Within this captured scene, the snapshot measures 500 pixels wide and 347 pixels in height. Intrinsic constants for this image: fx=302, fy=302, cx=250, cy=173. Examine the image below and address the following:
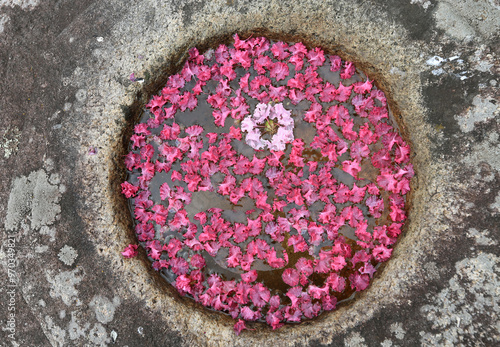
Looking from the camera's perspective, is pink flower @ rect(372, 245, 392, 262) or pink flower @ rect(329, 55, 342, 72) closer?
pink flower @ rect(372, 245, 392, 262)

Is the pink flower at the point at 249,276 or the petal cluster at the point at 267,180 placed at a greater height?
the petal cluster at the point at 267,180

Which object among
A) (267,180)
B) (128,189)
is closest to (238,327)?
(267,180)

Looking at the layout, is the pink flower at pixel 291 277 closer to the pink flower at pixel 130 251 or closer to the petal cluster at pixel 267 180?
the petal cluster at pixel 267 180

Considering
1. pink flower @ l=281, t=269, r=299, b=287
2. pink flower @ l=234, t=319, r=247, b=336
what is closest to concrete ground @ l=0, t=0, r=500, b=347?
pink flower @ l=234, t=319, r=247, b=336

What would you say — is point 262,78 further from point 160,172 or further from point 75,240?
point 75,240

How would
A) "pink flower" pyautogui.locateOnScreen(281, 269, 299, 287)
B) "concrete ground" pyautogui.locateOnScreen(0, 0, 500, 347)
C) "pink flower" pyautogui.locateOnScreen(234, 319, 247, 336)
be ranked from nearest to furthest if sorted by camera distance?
"concrete ground" pyautogui.locateOnScreen(0, 0, 500, 347)
"pink flower" pyautogui.locateOnScreen(234, 319, 247, 336)
"pink flower" pyautogui.locateOnScreen(281, 269, 299, 287)

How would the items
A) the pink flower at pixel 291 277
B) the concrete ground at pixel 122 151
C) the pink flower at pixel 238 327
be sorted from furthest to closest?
the pink flower at pixel 291 277, the pink flower at pixel 238 327, the concrete ground at pixel 122 151

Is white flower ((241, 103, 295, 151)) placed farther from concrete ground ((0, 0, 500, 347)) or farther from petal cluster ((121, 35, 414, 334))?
concrete ground ((0, 0, 500, 347))

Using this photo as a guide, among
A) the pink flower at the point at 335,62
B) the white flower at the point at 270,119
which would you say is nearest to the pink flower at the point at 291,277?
the white flower at the point at 270,119

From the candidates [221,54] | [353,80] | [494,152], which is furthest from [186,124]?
[494,152]
